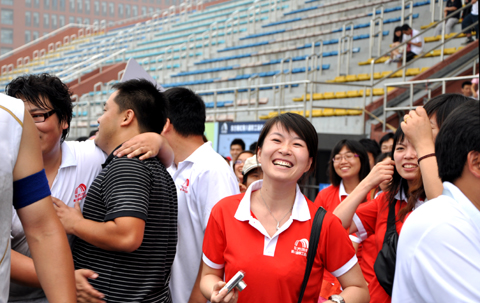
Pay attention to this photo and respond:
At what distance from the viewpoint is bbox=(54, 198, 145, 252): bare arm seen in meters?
1.77

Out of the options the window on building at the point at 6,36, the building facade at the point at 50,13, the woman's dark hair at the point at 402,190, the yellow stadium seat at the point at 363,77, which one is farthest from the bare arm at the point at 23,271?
the window on building at the point at 6,36

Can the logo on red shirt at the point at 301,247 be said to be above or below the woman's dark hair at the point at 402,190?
below

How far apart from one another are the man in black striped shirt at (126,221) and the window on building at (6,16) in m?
48.4

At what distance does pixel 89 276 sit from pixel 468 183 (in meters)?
1.39

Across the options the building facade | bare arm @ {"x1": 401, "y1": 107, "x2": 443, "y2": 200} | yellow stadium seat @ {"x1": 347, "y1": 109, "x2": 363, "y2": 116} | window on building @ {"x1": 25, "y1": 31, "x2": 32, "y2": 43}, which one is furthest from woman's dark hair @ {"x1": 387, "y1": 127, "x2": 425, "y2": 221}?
window on building @ {"x1": 25, "y1": 31, "x2": 32, "y2": 43}

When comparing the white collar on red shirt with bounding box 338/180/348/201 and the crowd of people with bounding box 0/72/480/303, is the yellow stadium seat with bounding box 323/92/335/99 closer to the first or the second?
the white collar on red shirt with bounding box 338/180/348/201

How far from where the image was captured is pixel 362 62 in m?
11.7

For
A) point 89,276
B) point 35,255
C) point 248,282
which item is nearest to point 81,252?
point 89,276

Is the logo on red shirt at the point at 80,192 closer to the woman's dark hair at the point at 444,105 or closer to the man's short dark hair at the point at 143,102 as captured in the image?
the man's short dark hair at the point at 143,102

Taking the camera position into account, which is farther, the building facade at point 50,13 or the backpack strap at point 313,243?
the building facade at point 50,13

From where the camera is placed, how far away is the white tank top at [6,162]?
1.27 m

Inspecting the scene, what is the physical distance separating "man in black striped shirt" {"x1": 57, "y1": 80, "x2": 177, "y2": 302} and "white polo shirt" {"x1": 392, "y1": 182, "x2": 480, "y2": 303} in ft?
3.38

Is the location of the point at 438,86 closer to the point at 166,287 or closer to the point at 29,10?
the point at 166,287

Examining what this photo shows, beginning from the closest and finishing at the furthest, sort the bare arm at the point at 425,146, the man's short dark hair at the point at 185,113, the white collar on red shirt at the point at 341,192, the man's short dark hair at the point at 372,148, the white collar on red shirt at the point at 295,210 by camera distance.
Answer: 1. the bare arm at the point at 425,146
2. the white collar on red shirt at the point at 295,210
3. the man's short dark hair at the point at 185,113
4. the white collar on red shirt at the point at 341,192
5. the man's short dark hair at the point at 372,148
